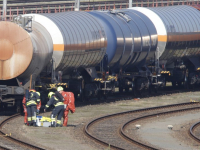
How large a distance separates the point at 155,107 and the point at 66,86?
3.97 metres

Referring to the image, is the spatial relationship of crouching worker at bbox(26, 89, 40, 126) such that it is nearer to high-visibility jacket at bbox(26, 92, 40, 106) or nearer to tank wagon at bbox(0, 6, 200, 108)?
high-visibility jacket at bbox(26, 92, 40, 106)

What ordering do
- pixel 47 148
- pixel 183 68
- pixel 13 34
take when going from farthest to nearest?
pixel 183 68 < pixel 13 34 < pixel 47 148

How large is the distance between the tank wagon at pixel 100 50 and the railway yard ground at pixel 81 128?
4.27 ft

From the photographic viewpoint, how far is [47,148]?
15375mm

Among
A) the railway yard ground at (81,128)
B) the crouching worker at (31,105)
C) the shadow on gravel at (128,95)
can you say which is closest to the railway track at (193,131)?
the railway yard ground at (81,128)

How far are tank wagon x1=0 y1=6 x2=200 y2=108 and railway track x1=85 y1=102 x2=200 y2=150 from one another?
10.6ft

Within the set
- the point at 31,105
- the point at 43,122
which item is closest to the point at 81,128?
the point at 43,122

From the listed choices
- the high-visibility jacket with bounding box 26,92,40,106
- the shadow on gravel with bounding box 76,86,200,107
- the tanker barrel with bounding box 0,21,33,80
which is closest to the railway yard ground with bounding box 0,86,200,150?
the shadow on gravel with bounding box 76,86,200,107

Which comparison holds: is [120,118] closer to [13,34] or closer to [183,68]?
[13,34]

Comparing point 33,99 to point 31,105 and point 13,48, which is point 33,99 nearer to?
point 31,105

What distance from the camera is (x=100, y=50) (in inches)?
1078

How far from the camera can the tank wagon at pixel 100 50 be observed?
21953mm

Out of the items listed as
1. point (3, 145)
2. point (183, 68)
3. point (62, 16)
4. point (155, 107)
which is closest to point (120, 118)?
point (155, 107)

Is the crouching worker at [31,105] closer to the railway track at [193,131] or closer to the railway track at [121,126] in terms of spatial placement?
the railway track at [121,126]
